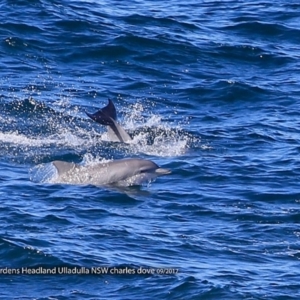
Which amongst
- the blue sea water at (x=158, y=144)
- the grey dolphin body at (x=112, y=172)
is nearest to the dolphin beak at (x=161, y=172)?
the grey dolphin body at (x=112, y=172)

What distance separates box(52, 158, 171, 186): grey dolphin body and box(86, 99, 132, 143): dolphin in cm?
231

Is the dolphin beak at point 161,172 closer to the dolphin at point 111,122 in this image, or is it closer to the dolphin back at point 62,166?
the dolphin back at point 62,166

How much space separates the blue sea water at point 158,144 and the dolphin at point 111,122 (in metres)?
0.36

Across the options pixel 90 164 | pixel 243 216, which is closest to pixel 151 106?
pixel 90 164

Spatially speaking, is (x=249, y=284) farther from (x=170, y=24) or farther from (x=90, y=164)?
(x=170, y=24)

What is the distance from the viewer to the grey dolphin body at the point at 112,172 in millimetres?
18500

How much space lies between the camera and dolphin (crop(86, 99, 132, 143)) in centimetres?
2114

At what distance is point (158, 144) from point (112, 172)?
3138mm

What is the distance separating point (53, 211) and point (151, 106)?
25.9 feet

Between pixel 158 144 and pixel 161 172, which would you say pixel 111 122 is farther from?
pixel 161 172

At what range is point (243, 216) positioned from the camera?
17109 millimetres

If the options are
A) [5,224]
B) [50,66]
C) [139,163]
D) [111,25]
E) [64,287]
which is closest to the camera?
[64,287]

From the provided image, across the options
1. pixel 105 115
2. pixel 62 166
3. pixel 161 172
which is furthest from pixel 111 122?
pixel 62 166

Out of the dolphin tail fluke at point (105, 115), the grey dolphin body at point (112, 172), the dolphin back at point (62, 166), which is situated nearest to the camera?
the dolphin back at point (62, 166)
